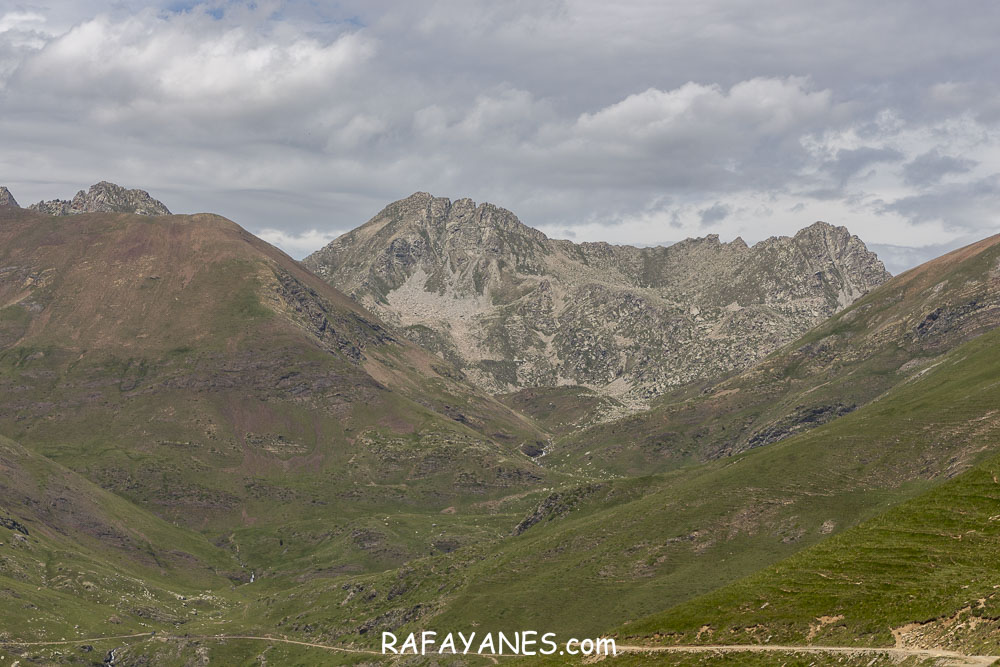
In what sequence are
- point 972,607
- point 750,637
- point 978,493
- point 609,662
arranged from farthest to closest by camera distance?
1. point 978,493
2. point 609,662
3. point 750,637
4. point 972,607

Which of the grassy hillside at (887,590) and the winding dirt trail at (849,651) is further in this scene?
the grassy hillside at (887,590)

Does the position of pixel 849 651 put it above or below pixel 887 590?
below

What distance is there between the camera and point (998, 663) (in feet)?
311

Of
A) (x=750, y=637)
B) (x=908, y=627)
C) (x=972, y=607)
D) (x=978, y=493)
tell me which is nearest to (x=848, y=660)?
(x=908, y=627)

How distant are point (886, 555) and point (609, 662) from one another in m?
53.9

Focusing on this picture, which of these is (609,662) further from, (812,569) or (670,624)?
(812,569)

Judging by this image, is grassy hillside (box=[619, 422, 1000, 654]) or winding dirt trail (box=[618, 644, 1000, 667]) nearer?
winding dirt trail (box=[618, 644, 1000, 667])

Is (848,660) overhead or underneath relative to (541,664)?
overhead

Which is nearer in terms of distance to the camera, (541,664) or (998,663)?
(998,663)

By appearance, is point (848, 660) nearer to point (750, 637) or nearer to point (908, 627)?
point (908, 627)

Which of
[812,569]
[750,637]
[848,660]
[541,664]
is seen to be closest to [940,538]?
[812,569]

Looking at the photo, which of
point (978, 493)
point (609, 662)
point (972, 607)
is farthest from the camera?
point (978, 493)

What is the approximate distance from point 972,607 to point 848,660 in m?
17.2

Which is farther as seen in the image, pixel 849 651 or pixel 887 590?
pixel 887 590
